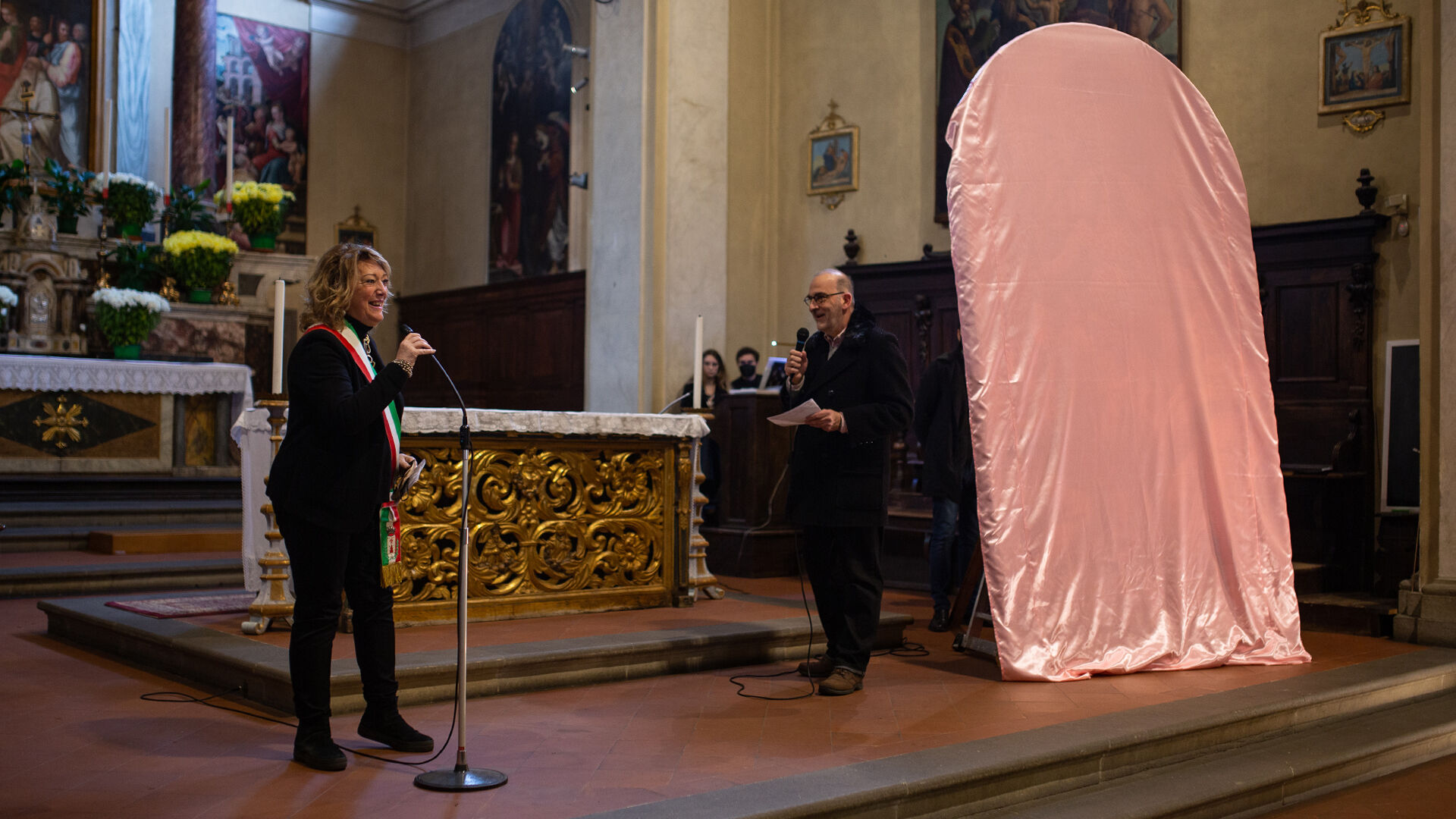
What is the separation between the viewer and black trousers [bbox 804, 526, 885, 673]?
15.6 feet

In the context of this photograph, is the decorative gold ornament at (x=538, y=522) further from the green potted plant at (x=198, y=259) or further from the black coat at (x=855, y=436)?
the green potted plant at (x=198, y=259)

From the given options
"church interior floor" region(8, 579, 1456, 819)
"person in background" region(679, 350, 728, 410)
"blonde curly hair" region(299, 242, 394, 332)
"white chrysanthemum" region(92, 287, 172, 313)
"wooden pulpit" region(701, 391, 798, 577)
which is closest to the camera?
"church interior floor" region(8, 579, 1456, 819)

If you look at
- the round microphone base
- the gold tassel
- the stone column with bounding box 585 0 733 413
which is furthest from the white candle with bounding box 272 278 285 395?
the stone column with bounding box 585 0 733 413

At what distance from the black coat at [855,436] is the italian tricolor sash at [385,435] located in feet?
5.36

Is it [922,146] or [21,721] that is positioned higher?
[922,146]

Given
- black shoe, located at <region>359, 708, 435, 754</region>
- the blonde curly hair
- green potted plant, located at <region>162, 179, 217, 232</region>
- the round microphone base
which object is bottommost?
the round microphone base

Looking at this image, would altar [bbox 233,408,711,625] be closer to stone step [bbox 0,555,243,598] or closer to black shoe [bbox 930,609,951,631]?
black shoe [bbox 930,609,951,631]

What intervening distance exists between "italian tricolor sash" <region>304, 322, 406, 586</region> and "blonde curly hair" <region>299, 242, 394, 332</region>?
33 mm

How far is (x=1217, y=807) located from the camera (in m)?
3.90

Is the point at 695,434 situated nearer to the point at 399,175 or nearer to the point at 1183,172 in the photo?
the point at 1183,172

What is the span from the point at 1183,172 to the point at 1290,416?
2987mm

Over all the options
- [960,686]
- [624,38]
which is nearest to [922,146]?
[624,38]

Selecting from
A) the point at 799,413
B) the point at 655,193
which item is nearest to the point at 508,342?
the point at 655,193

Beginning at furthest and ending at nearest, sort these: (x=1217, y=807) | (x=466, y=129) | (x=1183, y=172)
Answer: (x=466, y=129), (x=1183, y=172), (x=1217, y=807)
